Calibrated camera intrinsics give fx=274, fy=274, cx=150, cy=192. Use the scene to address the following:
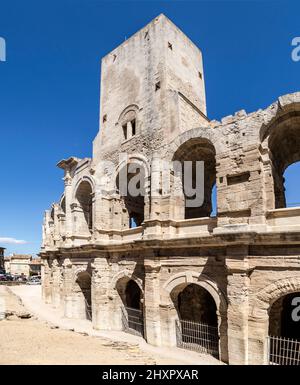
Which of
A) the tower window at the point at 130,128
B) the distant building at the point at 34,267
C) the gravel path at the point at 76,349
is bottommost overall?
the distant building at the point at 34,267

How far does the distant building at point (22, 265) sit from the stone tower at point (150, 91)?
53.5 m

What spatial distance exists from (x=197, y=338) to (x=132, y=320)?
13.4 ft

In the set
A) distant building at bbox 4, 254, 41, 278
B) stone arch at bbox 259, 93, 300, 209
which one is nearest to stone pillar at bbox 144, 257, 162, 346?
stone arch at bbox 259, 93, 300, 209

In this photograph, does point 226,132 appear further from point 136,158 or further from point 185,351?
point 185,351

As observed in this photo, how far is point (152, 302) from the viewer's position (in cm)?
1070

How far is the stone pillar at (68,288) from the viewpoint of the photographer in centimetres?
1627

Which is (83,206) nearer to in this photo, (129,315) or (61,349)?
(129,315)

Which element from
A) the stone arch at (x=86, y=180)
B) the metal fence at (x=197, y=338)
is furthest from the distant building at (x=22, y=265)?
the metal fence at (x=197, y=338)

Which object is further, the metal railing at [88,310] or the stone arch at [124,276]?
the metal railing at [88,310]

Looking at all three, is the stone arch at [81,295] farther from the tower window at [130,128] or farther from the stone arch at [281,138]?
the stone arch at [281,138]

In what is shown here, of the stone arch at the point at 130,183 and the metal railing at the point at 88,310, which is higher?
the stone arch at the point at 130,183
